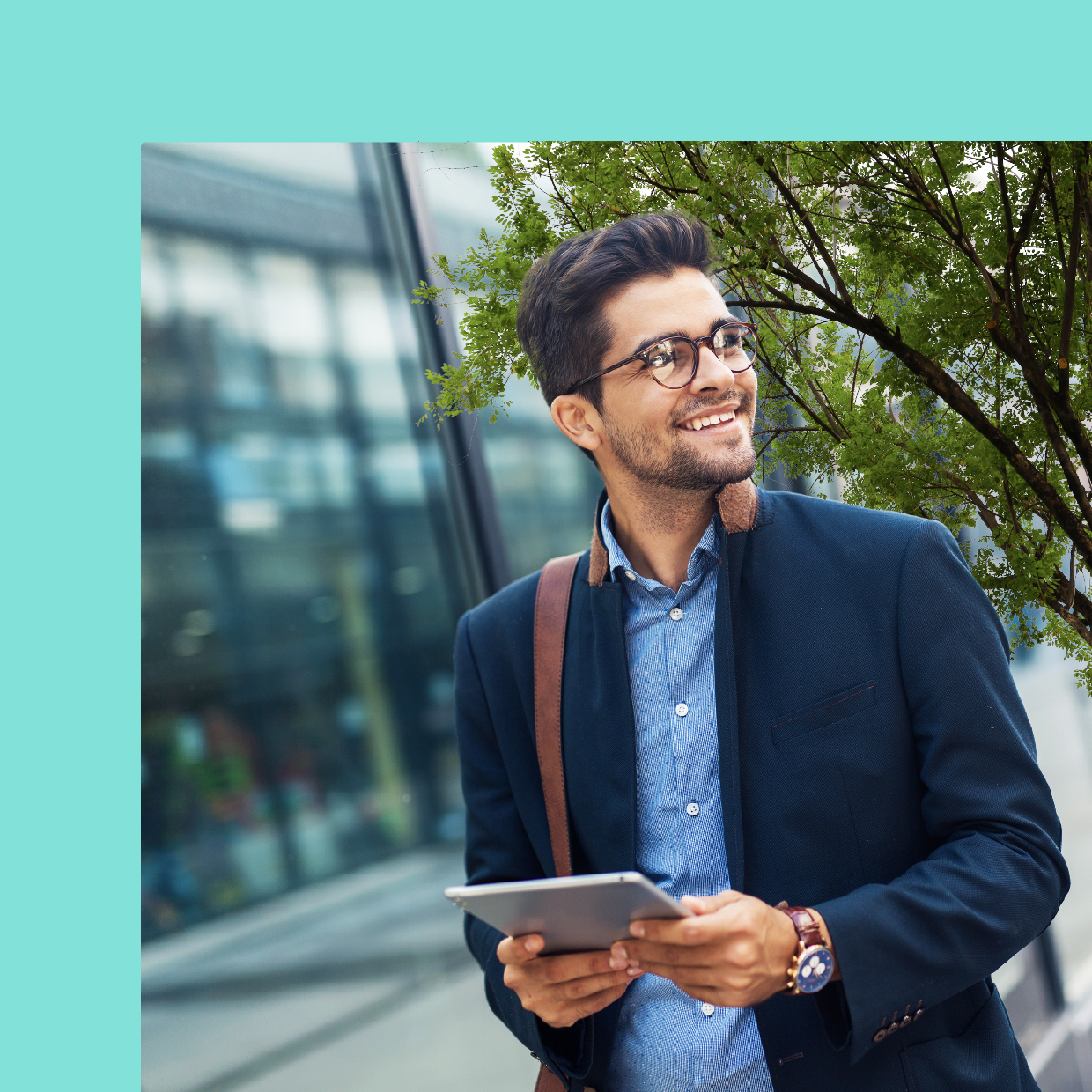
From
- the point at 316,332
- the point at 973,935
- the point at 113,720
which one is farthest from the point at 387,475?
the point at 973,935

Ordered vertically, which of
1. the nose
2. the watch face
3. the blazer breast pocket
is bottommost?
the watch face

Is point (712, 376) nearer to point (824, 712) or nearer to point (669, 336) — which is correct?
point (669, 336)

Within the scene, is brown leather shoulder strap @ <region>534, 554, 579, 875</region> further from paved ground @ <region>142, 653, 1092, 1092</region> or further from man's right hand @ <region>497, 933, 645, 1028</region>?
paved ground @ <region>142, 653, 1092, 1092</region>

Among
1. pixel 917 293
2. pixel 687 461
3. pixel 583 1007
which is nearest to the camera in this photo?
pixel 583 1007

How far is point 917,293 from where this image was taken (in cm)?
168

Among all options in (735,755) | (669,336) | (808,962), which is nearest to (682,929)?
(808,962)

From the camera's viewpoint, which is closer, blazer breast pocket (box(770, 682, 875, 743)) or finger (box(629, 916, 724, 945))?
finger (box(629, 916, 724, 945))

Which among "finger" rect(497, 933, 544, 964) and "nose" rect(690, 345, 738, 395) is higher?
"nose" rect(690, 345, 738, 395)

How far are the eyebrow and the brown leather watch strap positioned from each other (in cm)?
81

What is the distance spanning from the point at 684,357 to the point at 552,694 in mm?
547

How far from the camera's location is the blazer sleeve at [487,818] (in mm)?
1434

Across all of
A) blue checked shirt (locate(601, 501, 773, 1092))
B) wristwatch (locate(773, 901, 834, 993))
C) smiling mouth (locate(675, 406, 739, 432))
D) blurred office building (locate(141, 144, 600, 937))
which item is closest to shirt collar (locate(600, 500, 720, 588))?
blue checked shirt (locate(601, 501, 773, 1092))

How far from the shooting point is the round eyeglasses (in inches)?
57.3

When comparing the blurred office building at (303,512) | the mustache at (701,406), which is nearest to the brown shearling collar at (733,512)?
the mustache at (701,406)
